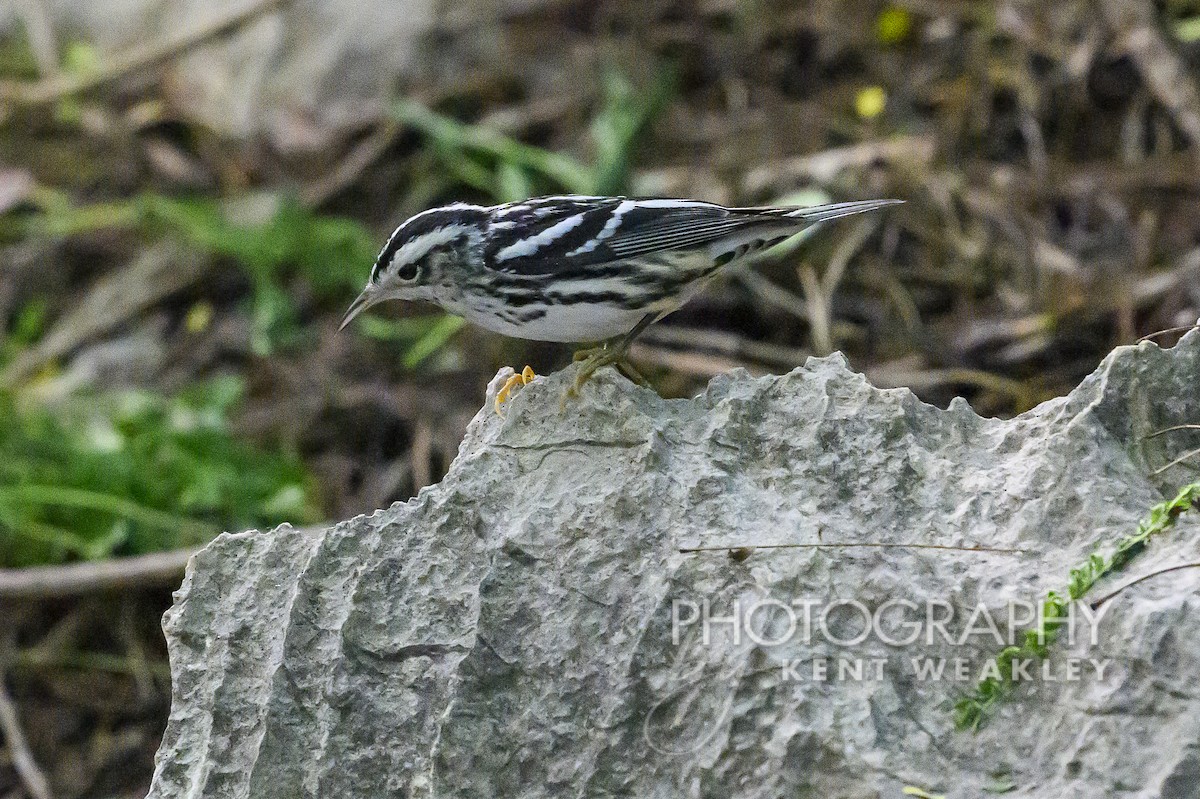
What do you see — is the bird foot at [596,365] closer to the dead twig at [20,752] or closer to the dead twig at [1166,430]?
the dead twig at [1166,430]

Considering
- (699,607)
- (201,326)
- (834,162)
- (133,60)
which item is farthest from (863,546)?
(133,60)

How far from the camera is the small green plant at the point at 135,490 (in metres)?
6.51

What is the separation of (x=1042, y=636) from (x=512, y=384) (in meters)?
1.67

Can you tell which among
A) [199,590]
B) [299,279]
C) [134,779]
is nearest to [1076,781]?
[199,590]

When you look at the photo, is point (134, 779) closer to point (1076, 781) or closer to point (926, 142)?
point (1076, 781)

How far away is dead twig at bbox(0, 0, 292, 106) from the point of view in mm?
9812

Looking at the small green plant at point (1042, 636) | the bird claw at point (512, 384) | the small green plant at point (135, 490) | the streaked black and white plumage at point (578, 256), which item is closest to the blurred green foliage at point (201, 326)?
the small green plant at point (135, 490)

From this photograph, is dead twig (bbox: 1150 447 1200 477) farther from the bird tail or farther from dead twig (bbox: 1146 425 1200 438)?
the bird tail

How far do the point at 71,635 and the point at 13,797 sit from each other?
78 centimetres

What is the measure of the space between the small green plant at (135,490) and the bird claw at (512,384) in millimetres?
2963

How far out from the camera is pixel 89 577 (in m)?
6.18

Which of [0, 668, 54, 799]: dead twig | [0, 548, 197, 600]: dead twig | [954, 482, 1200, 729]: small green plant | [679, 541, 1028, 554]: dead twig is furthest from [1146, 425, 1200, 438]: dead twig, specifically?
[0, 668, 54, 799]: dead twig

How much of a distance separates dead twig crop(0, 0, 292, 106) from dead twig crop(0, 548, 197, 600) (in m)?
4.86

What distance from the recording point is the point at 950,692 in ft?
9.55
